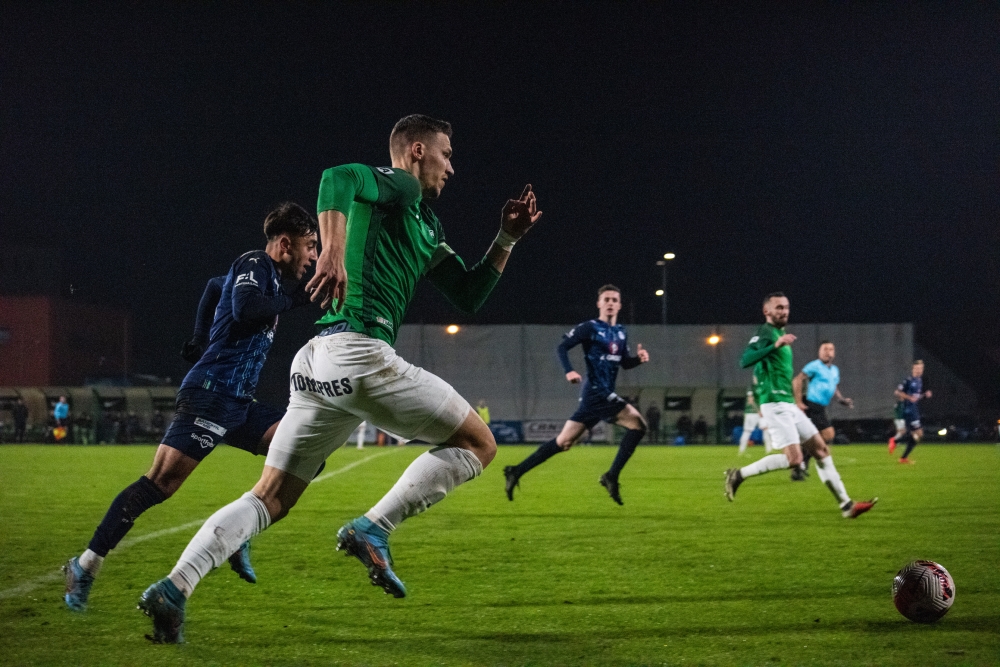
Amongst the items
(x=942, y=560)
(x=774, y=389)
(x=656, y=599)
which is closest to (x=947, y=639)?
(x=656, y=599)

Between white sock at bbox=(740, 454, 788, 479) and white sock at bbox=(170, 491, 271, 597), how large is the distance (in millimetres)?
7752

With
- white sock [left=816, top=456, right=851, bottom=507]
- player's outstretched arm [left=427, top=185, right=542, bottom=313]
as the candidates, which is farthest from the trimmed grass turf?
player's outstretched arm [left=427, top=185, right=542, bottom=313]

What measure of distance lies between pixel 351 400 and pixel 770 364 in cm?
802

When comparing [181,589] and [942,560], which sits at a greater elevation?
[181,589]

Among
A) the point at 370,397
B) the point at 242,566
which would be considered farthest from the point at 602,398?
the point at 370,397

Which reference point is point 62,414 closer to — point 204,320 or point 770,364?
point 770,364

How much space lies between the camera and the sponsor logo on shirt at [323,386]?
4020mm

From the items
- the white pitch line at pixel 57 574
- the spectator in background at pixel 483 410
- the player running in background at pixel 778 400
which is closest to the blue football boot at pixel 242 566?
the white pitch line at pixel 57 574

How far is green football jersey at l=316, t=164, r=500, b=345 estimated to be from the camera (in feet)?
12.6

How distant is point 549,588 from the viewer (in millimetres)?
5727

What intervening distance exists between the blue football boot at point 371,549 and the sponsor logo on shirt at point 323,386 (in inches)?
23.8

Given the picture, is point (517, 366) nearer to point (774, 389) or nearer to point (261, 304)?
point (774, 389)

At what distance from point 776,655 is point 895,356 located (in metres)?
42.9

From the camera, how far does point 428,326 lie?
4366cm
